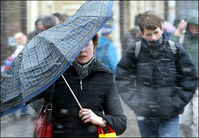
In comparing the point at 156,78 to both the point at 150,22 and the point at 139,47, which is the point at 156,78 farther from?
the point at 150,22

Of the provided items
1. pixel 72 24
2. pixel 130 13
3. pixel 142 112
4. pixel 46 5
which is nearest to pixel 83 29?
pixel 72 24

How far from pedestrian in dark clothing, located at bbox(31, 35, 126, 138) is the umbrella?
0.17 m

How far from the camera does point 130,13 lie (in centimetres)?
618

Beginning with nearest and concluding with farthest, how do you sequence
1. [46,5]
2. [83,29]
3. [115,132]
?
[83,29], [115,132], [46,5]

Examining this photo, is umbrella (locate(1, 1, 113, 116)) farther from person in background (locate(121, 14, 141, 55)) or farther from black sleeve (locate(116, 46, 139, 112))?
person in background (locate(121, 14, 141, 55))

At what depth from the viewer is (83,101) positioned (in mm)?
2426

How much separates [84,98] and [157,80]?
4.01 ft

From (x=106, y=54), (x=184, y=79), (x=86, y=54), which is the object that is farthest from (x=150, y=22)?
(x=86, y=54)

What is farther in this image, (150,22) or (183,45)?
(183,45)

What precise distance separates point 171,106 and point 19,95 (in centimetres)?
161

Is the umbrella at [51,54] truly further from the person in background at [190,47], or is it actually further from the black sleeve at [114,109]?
the person in background at [190,47]

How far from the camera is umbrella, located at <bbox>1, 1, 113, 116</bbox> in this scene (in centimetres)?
219

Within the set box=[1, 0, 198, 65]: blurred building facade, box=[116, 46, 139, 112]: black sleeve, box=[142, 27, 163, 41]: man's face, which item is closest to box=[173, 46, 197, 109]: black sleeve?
box=[142, 27, 163, 41]: man's face

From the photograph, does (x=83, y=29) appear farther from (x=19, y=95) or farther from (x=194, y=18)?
(x=194, y=18)
